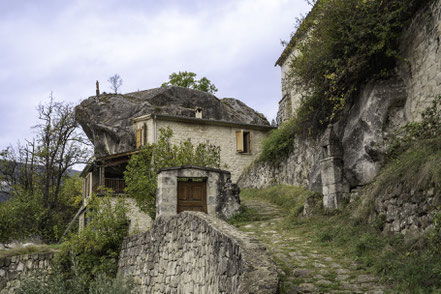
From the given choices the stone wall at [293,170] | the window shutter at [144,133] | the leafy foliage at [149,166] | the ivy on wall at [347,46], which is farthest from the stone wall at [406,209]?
the window shutter at [144,133]

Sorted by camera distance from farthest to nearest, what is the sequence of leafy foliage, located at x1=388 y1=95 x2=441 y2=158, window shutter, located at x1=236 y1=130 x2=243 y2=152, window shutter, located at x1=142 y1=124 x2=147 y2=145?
window shutter, located at x1=236 y1=130 x2=243 y2=152, window shutter, located at x1=142 y1=124 x2=147 y2=145, leafy foliage, located at x1=388 y1=95 x2=441 y2=158

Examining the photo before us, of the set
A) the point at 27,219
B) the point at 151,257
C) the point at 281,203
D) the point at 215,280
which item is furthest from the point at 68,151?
the point at 215,280

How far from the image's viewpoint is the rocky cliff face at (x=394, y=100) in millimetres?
8766

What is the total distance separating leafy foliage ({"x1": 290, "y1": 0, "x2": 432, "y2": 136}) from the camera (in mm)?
9680

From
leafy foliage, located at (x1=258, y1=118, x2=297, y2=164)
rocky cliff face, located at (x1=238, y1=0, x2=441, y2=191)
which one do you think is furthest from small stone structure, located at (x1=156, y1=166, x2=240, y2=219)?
leafy foliage, located at (x1=258, y1=118, x2=297, y2=164)

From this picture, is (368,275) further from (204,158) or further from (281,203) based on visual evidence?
(204,158)

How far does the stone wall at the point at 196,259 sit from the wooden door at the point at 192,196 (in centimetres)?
188

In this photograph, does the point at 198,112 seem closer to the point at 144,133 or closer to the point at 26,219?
the point at 144,133

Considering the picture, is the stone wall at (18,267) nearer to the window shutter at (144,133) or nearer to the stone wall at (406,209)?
the stone wall at (406,209)

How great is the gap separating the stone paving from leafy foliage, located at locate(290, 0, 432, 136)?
3.53m

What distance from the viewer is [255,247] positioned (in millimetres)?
5582

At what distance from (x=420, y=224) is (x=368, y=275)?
1204 millimetres

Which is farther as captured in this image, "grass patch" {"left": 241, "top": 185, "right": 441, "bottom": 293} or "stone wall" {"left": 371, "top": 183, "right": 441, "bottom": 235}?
"stone wall" {"left": 371, "top": 183, "right": 441, "bottom": 235}

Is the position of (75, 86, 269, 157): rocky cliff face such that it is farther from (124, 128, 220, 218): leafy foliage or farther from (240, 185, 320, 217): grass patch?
(240, 185, 320, 217): grass patch
